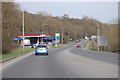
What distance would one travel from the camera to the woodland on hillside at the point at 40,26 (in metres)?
38.4

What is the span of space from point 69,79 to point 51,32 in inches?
4396

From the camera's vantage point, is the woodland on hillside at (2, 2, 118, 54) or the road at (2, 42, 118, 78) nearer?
the road at (2, 42, 118, 78)

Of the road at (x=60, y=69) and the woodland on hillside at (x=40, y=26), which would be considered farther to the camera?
the woodland on hillside at (x=40, y=26)

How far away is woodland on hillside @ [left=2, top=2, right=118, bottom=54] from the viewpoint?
38434mm

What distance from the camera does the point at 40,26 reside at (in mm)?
117812

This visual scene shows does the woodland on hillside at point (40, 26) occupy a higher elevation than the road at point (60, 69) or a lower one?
higher

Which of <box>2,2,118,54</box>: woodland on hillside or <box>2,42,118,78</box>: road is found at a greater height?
<box>2,2,118,54</box>: woodland on hillside

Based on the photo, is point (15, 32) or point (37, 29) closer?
point (15, 32)

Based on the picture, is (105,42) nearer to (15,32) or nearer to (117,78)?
(15,32)

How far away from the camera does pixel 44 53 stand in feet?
120

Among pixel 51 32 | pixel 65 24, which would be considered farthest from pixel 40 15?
pixel 65 24

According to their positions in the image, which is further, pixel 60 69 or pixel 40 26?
pixel 40 26

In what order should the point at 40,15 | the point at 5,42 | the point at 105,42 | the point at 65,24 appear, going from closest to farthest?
the point at 5,42, the point at 105,42, the point at 40,15, the point at 65,24

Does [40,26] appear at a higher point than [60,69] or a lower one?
higher
